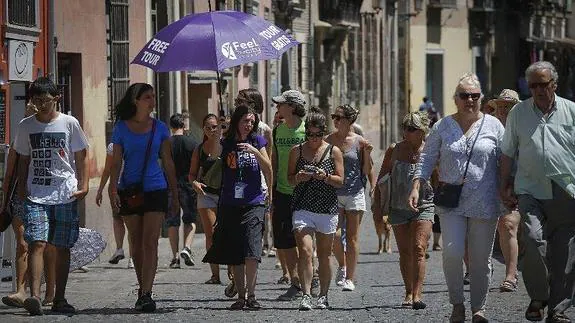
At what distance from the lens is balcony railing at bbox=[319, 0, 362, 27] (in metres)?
42.8

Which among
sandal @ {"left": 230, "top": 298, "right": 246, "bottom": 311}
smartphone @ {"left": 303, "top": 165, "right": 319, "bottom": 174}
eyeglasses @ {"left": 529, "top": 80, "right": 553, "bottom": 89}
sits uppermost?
eyeglasses @ {"left": 529, "top": 80, "right": 553, "bottom": 89}

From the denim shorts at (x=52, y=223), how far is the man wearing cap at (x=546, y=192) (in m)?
3.50

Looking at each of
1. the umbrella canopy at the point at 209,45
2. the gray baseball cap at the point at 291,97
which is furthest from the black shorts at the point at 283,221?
the umbrella canopy at the point at 209,45

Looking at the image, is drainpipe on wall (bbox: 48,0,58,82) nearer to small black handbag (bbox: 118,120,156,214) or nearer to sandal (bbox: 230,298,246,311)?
small black handbag (bbox: 118,120,156,214)

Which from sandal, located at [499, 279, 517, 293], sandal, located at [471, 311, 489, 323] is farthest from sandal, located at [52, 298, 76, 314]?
sandal, located at [499, 279, 517, 293]

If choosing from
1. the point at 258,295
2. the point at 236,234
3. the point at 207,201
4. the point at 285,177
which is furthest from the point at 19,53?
the point at 236,234

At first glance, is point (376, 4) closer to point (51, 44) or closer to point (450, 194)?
point (51, 44)

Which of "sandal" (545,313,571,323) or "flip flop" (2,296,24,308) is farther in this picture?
"flip flop" (2,296,24,308)

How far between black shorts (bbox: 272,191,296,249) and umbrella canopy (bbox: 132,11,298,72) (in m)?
1.23

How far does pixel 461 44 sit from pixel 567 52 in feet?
36.8

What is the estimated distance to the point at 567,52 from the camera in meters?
68.4

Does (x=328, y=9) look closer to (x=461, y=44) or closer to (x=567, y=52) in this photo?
(x=461, y=44)

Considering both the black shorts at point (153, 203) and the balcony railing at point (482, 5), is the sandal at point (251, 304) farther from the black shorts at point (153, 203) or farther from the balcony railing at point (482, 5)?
the balcony railing at point (482, 5)

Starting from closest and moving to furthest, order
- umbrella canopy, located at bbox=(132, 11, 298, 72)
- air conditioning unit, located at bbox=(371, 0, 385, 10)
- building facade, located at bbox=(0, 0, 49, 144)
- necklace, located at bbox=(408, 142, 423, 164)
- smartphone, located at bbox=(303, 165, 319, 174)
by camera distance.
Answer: smartphone, located at bbox=(303, 165, 319, 174), necklace, located at bbox=(408, 142, 423, 164), umbrella canopy, located at bbox=(132, 11, 298, 72), building facade, located at bbox=(0, 0, 49, 144), air conditioning unit, located at bbox=(371, 0, 385, 10)
